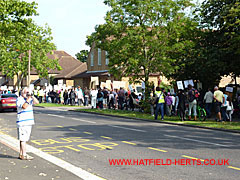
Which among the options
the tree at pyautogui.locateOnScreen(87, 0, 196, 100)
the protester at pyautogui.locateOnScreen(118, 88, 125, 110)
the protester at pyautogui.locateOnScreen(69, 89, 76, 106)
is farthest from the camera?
the protester at pyautogui.locateOnScreen(69, 89, 76, 106)

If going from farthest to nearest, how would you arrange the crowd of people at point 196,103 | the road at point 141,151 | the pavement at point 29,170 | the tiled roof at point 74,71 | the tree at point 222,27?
the tiled roof at point 74,71, the tree at point 222,27, the crowd of people at point 196,103, the road at point 141,151, the pavement at point 29,170

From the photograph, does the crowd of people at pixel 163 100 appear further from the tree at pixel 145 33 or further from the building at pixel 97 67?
the building at pixel 97 67

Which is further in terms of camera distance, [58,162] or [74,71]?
[74,71]

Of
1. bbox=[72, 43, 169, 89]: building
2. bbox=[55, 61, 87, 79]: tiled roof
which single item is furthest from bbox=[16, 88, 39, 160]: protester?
bbox=[55, 61, 87, 79]: tiled roof

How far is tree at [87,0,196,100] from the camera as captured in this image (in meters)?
24.9

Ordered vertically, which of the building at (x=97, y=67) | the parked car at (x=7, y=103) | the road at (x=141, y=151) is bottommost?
the road at (x=141, y=151)

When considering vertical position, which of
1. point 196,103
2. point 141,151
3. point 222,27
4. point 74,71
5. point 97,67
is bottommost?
→ point 141,151

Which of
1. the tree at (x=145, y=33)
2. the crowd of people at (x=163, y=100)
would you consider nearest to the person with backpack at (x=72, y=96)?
the crowd of people at (x=163, y=100)

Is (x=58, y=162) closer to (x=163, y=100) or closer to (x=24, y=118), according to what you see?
(x=24, y=118)

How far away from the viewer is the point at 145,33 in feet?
83.0

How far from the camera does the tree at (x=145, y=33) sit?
24.9 m

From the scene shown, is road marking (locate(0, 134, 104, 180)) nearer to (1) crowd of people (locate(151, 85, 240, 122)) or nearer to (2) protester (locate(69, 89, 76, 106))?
(1) crowd of people (locate(151, 85, 240, 122))

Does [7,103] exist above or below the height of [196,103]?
below

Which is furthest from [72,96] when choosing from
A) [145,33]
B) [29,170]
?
[29,170]
